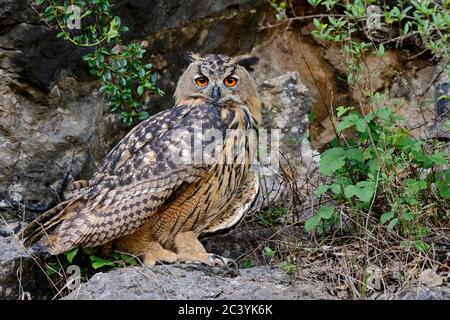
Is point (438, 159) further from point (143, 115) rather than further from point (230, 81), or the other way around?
point (143, 115)

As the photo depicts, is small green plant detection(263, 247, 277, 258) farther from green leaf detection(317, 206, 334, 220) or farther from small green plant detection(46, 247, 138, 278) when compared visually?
small green plant detection(46, 247, 138, 278)

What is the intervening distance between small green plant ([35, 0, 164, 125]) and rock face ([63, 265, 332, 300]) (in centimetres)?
136

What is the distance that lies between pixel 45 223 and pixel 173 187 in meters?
0.73

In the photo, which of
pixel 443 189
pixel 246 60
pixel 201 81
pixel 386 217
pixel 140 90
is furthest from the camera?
pixel 246 60

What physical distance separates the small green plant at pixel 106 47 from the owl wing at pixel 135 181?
487 millimetres

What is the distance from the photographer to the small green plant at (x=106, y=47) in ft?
15.9

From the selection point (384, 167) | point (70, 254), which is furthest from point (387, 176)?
point (70, 254)

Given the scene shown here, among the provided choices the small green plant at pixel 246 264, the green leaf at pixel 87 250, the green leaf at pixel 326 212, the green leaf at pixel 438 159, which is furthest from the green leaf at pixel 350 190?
the green leaf at pixel 87 250

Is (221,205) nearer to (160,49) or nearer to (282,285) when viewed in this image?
(282,285)

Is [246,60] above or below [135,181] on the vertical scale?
above

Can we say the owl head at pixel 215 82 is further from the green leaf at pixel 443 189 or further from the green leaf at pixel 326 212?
the green leaf at pixel 443 189

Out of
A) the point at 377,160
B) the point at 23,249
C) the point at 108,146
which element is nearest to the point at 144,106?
the point at 108,146

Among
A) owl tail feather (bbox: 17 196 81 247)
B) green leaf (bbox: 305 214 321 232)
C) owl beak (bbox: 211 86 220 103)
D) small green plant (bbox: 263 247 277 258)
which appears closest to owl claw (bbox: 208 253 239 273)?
small green plant (bbox: 263 247 277 258)

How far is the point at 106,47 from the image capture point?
5109 mm
